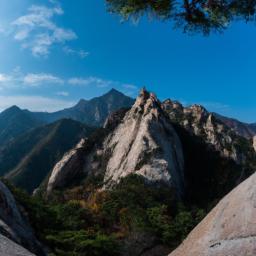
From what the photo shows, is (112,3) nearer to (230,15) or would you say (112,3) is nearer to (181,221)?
(230,15)

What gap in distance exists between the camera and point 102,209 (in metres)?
66.4

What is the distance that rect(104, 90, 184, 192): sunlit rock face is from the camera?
83562 millimetres

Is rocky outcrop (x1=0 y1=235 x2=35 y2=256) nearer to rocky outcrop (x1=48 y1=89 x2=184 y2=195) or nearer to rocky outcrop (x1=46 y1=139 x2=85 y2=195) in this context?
rocky outcrop (x1=48 y1=89 x2=184 y2=195)

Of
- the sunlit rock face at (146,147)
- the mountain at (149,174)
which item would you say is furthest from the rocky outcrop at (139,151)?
the mountain at (149,174)

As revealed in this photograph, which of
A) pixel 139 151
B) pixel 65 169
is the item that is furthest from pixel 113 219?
pixel 65 169

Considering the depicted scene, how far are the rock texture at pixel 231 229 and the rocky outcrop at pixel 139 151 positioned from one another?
225ft

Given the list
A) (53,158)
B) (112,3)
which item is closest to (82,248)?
(112,3)

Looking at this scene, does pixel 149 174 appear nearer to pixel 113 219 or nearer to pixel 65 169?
pixel 113 219

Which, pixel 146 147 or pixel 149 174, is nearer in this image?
pixel 149 174

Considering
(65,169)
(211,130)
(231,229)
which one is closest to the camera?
(231,229)

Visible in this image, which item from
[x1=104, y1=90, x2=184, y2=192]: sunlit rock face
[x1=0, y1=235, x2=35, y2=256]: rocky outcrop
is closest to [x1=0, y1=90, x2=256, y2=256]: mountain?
[x1=104, y1=90, x2=184, y2=192]: sunlit rock face

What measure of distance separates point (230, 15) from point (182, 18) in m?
1.81

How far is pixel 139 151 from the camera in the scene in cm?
8838

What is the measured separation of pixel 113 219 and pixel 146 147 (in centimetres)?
2954
